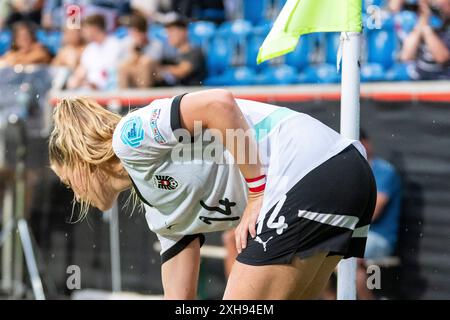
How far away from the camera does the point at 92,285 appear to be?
722 centimetres

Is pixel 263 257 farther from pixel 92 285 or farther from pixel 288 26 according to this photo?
pixel 92 285

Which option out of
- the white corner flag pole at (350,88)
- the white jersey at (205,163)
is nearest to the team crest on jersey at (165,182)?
the white jersey at (205,163)

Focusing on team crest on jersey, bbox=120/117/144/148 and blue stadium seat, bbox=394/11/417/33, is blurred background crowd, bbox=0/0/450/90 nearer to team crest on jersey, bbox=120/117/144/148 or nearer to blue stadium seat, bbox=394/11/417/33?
blue stadium seat, bbox=394/11/417/33

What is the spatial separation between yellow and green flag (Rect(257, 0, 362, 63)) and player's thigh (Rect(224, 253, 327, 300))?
0.98 metres

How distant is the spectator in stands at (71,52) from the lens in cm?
816

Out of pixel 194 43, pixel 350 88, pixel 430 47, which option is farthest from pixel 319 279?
pixel 194 43

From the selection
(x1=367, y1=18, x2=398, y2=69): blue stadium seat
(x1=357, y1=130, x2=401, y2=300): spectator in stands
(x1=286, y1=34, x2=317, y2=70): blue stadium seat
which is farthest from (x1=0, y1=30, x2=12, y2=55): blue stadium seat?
(x1=357, y1=130, x2=401, y2=300): spectator in stands

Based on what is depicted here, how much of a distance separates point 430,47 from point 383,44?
84cm

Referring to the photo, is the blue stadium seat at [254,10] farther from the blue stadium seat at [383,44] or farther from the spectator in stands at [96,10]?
the blue stadium seat at [383,44]
